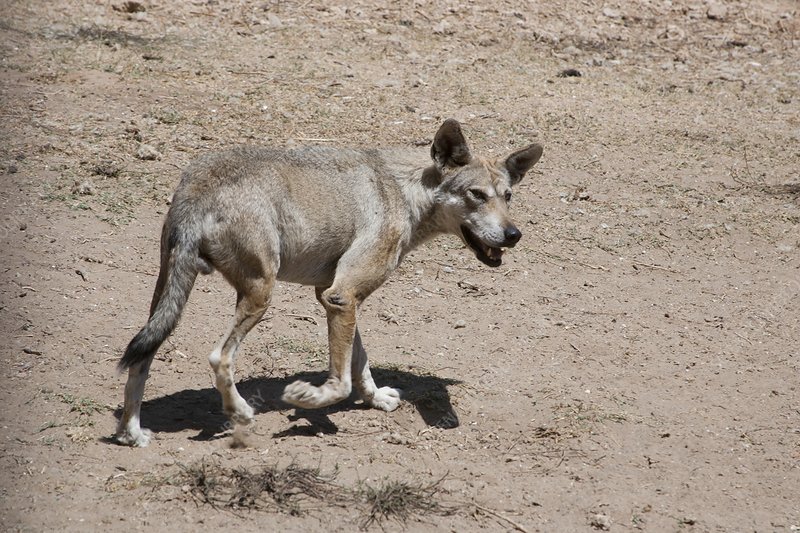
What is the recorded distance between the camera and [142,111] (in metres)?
11.6

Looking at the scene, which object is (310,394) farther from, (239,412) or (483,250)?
(483,250)

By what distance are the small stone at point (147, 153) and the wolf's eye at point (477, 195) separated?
15.2ft

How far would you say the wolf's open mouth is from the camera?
7473 mm

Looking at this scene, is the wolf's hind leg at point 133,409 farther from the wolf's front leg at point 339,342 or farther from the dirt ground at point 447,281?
the wolf's front leg at point 339,342

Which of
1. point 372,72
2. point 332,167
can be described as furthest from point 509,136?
point 332,167

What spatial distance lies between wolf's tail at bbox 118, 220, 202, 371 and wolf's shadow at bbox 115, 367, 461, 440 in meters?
0.97

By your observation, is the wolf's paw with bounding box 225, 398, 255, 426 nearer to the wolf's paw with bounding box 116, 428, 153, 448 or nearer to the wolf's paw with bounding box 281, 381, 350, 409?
the wolf's paw with bounding box 281, 381, 350, 409

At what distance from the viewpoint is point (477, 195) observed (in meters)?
7.44

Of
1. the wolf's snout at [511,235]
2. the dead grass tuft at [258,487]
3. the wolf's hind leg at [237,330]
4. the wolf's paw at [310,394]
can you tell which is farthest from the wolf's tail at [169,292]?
the wolf's snout at [511,235]

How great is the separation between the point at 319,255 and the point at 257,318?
2.51 ft

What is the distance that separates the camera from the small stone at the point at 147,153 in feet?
34.9

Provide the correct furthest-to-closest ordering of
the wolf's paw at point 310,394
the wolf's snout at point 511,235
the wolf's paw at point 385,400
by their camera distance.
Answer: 1. the wolf's paw at point 385,400
2. the wolf's snout at point 511,235
3. the wolf's paw at point 310,394

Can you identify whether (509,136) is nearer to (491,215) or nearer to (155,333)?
(491,215)

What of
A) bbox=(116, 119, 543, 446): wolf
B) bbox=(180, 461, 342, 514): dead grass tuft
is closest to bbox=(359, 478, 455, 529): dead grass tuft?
bbox=(180, 461, 342, 514): dead grass tuft
